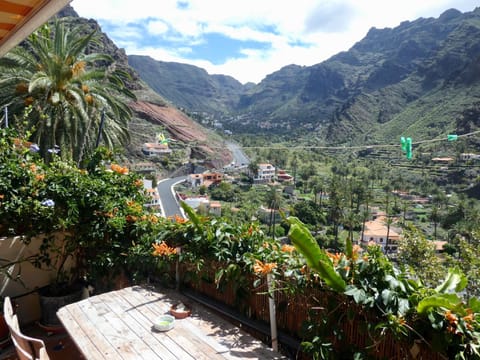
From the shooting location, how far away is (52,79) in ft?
20.0

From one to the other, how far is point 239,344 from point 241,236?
677 mm

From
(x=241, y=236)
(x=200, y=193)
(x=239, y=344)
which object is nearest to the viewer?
(x=239, y=344)

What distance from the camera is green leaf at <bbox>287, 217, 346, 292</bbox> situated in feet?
5.15

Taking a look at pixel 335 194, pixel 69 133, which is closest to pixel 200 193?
pixel 335 194

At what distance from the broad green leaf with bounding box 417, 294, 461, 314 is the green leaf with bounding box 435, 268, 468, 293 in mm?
179

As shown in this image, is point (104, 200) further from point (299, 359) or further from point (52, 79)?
point (52, 79)

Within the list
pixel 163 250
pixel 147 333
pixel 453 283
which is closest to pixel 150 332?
pixel 147 333

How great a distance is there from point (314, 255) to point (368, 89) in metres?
124

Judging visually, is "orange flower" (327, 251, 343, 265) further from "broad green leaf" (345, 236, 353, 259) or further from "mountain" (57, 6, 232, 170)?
"mountain" (57, 6, 232, 170)

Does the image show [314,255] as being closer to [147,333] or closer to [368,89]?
[147,333]

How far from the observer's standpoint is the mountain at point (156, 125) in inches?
1304

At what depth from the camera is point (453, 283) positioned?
4.95 ft

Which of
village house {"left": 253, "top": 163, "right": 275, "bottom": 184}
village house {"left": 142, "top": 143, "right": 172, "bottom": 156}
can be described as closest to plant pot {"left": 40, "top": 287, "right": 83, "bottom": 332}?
village house {"left": 142, "top": 143, "right": 172, "bottom": 156}

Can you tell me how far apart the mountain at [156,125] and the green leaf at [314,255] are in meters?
30.4
